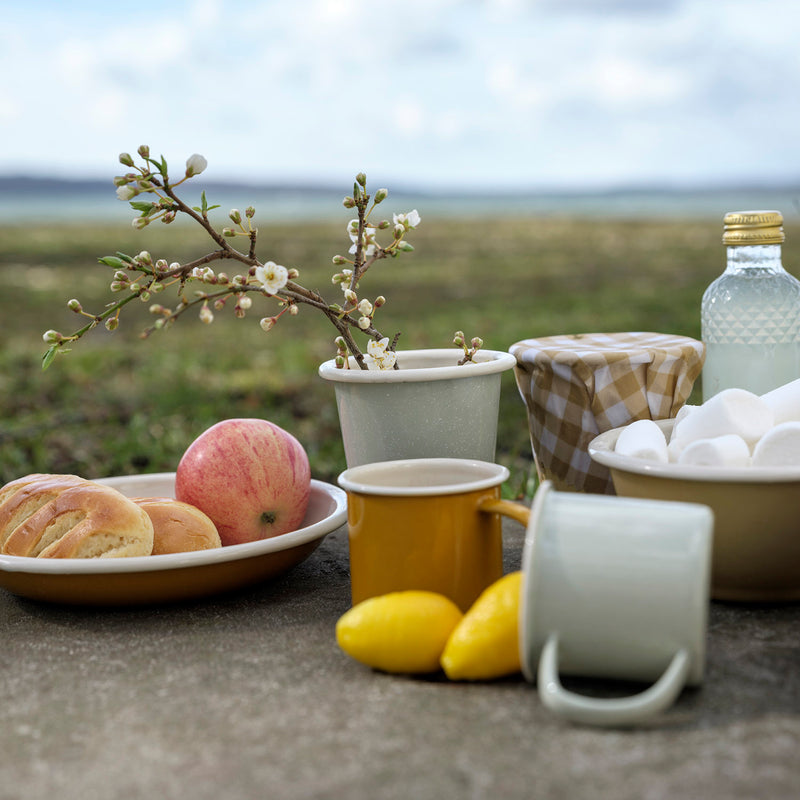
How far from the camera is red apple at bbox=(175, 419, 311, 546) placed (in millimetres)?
1552

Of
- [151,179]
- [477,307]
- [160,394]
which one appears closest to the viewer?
[151,179]

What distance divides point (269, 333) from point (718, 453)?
561cm

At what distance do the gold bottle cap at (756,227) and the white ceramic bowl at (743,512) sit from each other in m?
0.67

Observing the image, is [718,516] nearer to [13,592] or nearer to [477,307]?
[13,592]

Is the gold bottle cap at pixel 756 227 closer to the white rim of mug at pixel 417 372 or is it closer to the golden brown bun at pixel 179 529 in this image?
the white rim of mug at pixel 417 372

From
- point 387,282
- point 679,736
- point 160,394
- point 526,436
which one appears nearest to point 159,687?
point 679,736

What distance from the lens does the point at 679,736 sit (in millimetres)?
986

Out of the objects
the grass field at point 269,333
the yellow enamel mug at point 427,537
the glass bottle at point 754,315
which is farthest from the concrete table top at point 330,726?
the grass field at point 269,333

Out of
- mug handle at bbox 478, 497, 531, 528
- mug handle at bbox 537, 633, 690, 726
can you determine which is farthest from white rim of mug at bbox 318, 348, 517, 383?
mug handle at bbox 537, 633, 690, 726

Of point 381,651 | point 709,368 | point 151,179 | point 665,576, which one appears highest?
point 151,179

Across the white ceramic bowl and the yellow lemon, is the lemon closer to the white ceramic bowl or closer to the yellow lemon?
the yellow lemon

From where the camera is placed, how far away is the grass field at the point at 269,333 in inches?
137

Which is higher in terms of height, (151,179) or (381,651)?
(151,179)

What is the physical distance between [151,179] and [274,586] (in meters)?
0.68
